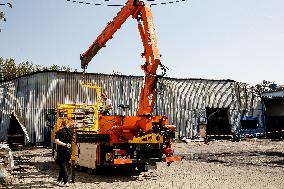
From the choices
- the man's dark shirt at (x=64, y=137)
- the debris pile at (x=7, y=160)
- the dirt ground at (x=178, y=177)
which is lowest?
the dirt ground at (x=178, y=177)

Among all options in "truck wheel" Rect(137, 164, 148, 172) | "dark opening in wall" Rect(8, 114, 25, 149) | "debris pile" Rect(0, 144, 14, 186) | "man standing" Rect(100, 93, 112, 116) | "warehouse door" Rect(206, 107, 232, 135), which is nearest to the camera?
"debris pile" Rect(0, 144, 14, 186)

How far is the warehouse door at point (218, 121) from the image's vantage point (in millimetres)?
34531

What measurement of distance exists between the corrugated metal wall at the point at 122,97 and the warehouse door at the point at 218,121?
25.1 inches

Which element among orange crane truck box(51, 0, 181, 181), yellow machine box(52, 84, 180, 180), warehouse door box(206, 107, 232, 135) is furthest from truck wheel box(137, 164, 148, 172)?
warehouse door box(206, 107, 232, 135)

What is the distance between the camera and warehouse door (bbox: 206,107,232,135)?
34.5 m

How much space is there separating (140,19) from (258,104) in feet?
87.3

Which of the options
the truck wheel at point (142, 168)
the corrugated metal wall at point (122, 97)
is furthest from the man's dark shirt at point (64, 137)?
the corrugated metal wall at point (122, 97)

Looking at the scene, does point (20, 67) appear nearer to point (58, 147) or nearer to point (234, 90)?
point (234, 90)

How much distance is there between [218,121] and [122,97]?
11.1 metres

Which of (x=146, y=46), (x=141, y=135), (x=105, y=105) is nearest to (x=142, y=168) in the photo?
(x=141, y=135)

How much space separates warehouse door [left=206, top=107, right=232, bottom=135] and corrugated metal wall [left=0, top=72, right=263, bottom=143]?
64cm

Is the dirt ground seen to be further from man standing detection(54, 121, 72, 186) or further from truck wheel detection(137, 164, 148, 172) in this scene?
man standing detection(54, 121, 72, 186)

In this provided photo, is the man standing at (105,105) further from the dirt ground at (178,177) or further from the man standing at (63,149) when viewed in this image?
the man standing at (63,149)

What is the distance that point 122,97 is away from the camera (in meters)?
30.6
